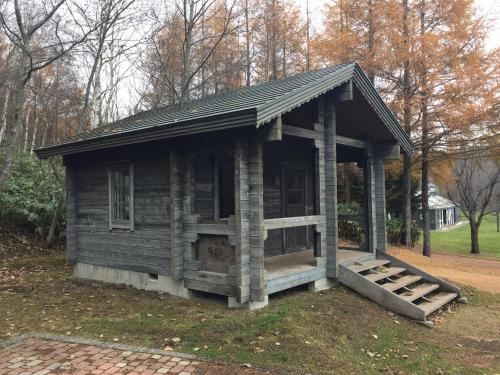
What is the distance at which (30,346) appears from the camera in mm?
5141

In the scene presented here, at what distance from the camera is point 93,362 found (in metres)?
4.60

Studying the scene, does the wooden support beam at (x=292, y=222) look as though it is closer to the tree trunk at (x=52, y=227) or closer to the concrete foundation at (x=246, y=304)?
the concrete foundation at (x=246, y=304)

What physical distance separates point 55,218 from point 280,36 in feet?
47.3

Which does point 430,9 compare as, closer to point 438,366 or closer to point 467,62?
point 467,62

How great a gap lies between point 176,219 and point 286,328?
2.87 meters

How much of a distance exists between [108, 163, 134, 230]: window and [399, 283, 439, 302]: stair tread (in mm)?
5744

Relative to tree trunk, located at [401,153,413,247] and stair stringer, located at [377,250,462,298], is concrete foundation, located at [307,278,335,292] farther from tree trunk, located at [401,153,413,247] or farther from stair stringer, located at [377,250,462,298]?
tree trunk, located at [401,153,413,247]

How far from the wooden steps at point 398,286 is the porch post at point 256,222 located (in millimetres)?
2166

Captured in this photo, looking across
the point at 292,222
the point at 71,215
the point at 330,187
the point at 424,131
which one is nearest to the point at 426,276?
the point at 330,187

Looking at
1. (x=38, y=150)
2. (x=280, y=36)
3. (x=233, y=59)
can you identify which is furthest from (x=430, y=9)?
(x=38, y=150)

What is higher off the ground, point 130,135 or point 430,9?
point 430,9

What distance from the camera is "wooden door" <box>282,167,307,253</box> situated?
32.1 ft

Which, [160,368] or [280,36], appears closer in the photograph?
[160,368]

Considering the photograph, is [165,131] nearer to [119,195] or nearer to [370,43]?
[119,195]
